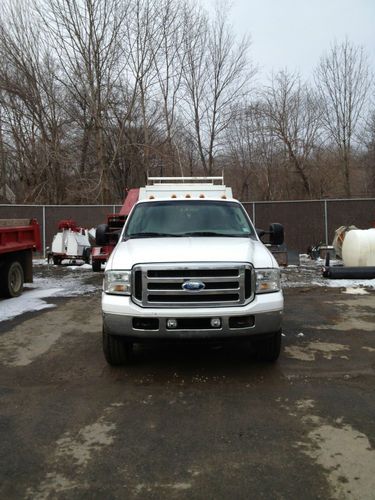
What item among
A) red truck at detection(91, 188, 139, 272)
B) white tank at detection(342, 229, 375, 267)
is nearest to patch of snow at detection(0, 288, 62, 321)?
red truck at detection(91, 188, 139, 272)

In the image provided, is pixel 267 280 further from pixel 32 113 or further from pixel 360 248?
pixel 32 113

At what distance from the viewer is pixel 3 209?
2022 centimetres

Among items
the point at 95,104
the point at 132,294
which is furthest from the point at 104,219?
the point at 132,294

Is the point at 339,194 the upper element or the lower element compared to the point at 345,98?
lower

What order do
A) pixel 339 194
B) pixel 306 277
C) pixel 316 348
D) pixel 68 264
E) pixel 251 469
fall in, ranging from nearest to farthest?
pixel 251 469 → pixel 316 348 → pixel 306 277 → pixel 68 264 → pixel 339 194

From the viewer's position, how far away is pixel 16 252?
35.9ft

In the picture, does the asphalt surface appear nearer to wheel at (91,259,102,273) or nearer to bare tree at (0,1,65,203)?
wheel at (91,259,102,273)

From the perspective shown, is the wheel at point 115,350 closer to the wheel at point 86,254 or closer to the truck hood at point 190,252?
the truck hood at point 190,252

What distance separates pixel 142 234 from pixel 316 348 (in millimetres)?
2733

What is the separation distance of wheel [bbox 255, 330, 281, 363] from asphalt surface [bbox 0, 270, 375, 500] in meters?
0.13

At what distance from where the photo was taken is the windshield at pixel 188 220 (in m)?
6.34

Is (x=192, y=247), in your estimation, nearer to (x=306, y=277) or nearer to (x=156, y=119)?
(x=306, y=277)

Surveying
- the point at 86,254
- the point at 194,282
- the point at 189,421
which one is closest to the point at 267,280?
the point at 194,282

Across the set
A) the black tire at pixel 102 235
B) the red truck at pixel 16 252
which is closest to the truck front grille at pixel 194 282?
the black tire at pixel 102 235
